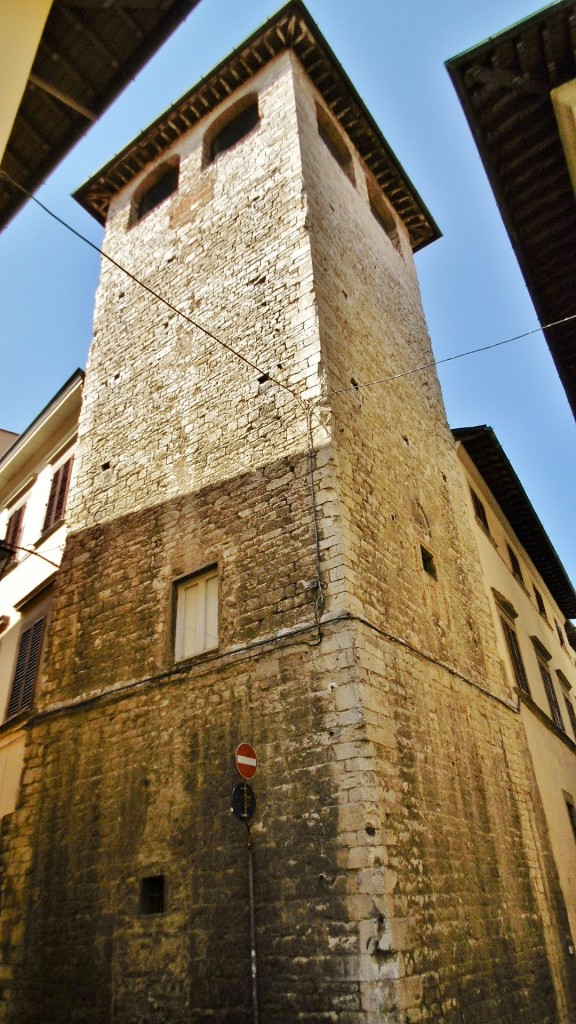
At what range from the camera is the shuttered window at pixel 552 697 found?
13742 mm

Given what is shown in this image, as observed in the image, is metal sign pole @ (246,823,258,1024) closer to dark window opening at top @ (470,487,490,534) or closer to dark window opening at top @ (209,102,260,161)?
dark window opening at top @ (470,487,490,534)

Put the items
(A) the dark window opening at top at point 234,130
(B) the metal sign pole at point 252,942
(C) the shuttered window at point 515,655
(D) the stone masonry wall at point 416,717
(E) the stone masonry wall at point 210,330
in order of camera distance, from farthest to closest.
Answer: (A) the dark window opening at top at point 234,130 → (C) the shuttered window at point 515,655 → (E) the stone masonry wall at point 210,330 → (D) the stone masonry wall at point 416,717 → (B) the metal sign pole at point 252,942

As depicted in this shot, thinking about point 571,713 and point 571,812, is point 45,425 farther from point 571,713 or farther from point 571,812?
point 571,713

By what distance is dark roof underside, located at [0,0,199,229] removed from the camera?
439 centimetres

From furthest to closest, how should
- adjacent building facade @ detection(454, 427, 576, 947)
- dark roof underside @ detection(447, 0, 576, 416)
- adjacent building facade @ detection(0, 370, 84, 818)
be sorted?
adjacent building facade @ detection(454, 427, 576, 947) < adjacent building facade @ detection(0, 370, 84, 818) < dark roof underside @ detection(447, 0, 576, 416)

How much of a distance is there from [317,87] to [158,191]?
324 cm

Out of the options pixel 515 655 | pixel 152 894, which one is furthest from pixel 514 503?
pixel 152 894

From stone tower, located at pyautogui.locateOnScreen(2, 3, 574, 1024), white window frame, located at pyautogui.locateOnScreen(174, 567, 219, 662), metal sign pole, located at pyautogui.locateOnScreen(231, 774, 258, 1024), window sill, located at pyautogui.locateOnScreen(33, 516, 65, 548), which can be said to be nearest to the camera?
metal sign pole, located at pyautogui.locateOnScreen(231, 774, 258, 1024)

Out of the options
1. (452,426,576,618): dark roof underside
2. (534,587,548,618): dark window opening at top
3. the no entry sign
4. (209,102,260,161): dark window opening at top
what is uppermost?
(209,102,260,161): dark window opening at top

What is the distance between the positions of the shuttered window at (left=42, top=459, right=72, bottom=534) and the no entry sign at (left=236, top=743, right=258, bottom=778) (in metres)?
5.96

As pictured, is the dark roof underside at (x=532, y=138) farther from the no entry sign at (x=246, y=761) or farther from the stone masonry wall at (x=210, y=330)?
the no entry sign at (x=246, y=761)

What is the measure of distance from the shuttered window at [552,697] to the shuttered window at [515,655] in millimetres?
2045

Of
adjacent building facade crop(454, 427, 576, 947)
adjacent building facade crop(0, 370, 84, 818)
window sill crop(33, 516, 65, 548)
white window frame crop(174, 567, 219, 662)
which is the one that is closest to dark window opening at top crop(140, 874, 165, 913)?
white window frame crop(174, 567, 219, 662)

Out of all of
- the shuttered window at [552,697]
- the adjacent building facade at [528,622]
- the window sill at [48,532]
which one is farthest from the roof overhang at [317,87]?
the shuttered window at [552,697]
